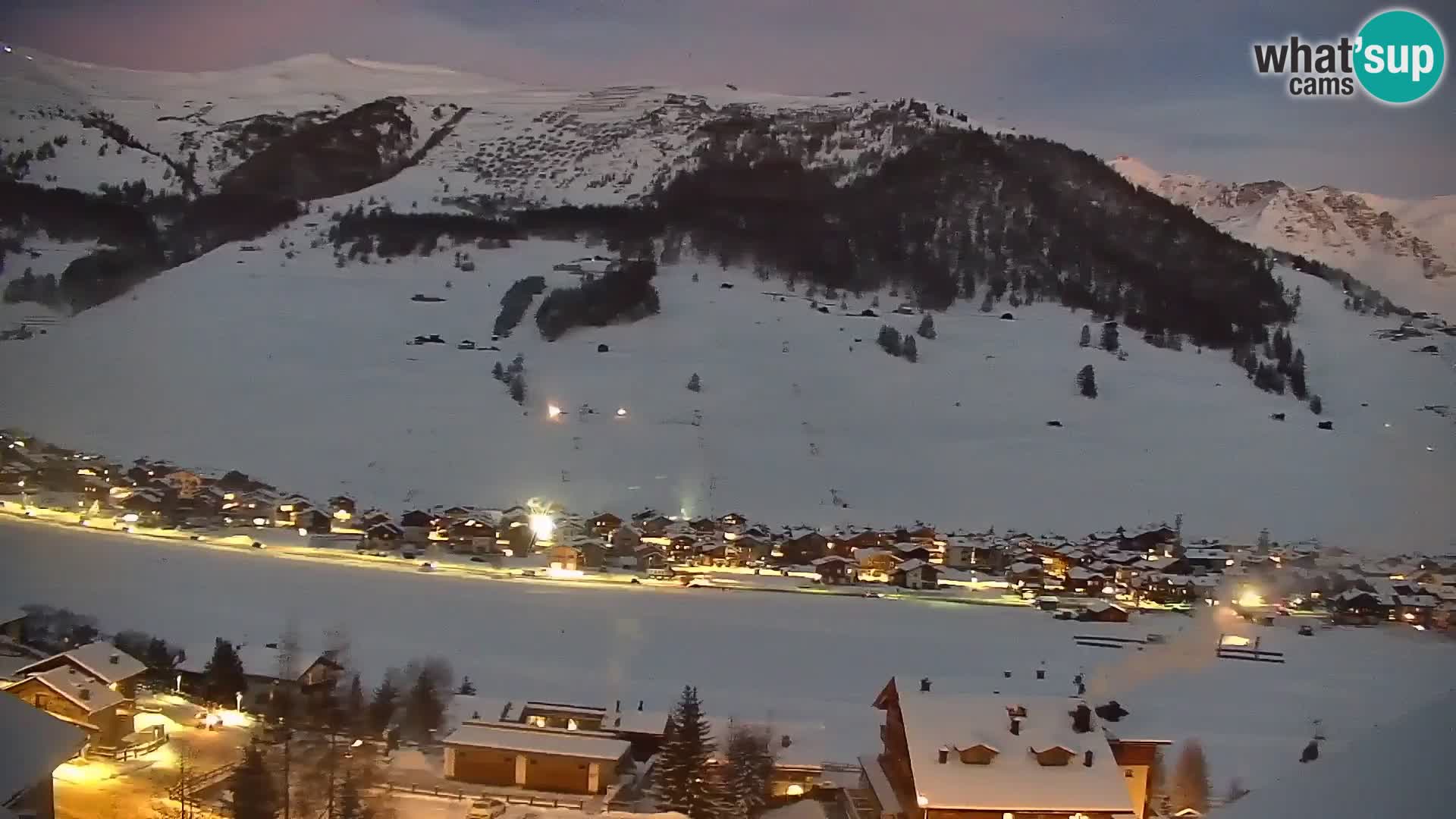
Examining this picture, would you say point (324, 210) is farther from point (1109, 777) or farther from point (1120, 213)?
point (1109, 777)

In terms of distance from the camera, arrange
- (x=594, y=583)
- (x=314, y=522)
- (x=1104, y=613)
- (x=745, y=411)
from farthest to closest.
→ (x=745, y=411), (x=314, y=522), (x=594, y=583), (x=1104, y=613)

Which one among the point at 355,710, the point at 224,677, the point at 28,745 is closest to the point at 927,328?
the point at 355,710

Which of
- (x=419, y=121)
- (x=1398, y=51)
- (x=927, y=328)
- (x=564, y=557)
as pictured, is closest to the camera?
(x=1398, y=51)

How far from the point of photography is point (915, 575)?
6059 millimetres

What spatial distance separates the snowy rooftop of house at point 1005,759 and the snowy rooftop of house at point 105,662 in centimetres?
305

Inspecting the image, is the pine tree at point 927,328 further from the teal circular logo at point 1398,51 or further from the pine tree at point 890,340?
the teal circular logo at point 1398,51

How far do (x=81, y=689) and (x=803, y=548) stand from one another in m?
4.09

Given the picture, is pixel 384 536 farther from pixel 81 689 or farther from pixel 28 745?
pixel 28 745

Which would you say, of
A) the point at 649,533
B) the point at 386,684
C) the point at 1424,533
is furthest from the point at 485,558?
the point at 1424,533

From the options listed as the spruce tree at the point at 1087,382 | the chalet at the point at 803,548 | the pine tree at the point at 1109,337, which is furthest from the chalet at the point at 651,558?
the pine tree at the point at 1109,337

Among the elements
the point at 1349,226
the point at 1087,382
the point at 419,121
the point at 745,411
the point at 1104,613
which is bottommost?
the point at 1104,613

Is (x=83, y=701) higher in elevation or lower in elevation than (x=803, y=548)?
lower

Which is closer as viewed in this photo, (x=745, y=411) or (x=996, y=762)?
(x=996, y=762)

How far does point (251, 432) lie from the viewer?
7832 mm
